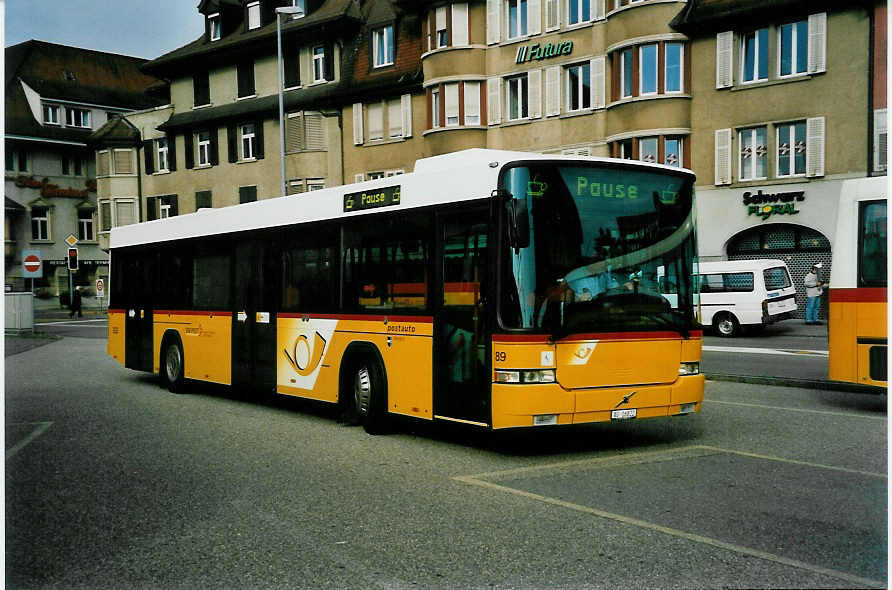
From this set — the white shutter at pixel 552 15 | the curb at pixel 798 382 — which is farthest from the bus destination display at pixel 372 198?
the white shutter at pixel 552 15

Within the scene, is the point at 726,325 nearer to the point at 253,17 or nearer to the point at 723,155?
the point at 723,155

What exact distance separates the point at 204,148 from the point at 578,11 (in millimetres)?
20865

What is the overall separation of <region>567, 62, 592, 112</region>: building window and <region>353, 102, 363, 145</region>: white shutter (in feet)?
35.0

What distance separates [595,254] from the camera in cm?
857

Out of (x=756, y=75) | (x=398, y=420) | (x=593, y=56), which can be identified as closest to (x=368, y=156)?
(x=593, y=56)

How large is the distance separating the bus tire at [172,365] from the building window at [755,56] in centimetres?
2145

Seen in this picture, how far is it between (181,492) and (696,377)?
187 inches

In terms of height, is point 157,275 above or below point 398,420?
above

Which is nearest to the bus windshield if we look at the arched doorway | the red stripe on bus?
the red stripe on bus

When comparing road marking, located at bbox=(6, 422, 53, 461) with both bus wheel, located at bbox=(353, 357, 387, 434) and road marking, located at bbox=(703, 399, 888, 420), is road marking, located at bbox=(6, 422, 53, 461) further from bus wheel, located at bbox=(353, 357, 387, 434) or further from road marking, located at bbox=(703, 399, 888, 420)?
road marking, located at bbox=(703, 399, 888, 420)

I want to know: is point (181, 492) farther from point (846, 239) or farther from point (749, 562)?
point (846, 239)

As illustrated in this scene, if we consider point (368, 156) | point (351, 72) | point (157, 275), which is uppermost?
point (351, 72)

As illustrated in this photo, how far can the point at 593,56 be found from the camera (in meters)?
33.6

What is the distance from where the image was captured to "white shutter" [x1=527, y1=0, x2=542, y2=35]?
33.8 metres
